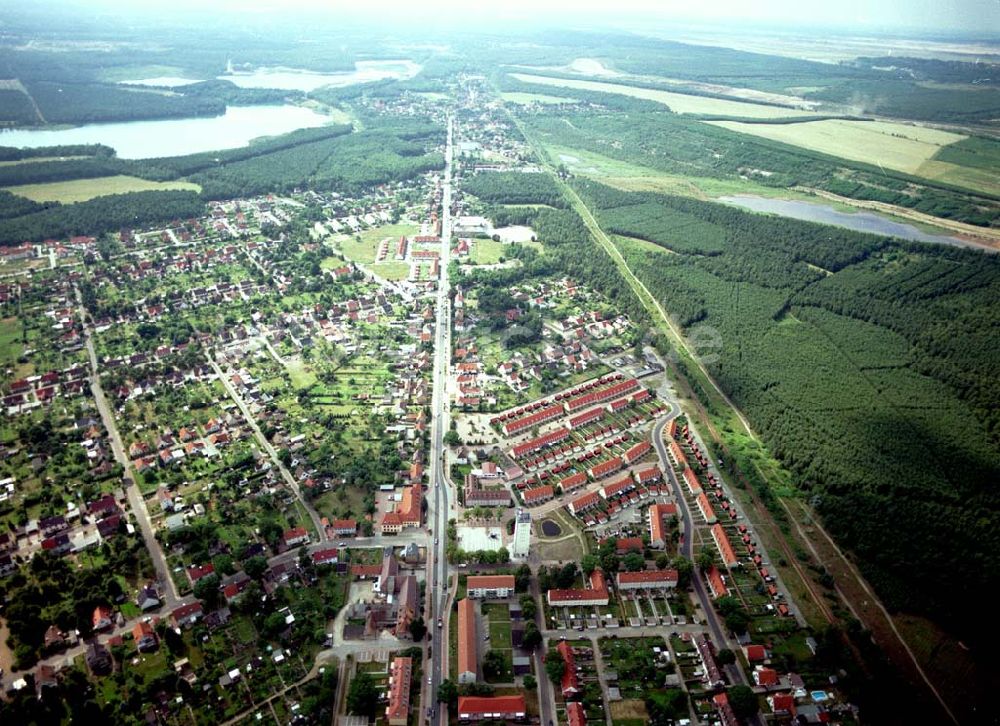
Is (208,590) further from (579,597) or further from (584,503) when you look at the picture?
(584,503)

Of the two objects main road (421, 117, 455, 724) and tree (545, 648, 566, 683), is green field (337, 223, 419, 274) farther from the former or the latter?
tree (545, 648, 566, 683)

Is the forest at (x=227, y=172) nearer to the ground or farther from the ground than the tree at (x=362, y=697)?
farther from the ground

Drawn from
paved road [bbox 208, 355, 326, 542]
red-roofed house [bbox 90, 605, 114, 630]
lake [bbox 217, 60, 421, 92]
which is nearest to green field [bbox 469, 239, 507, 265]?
paved road [bbox 208, 355, 326, 542]

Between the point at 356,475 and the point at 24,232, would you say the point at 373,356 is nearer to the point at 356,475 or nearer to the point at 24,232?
the point at 356,475

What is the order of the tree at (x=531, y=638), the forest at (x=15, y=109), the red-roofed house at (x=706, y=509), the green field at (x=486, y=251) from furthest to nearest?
1. the forest at (x=15, y=109)
2. the green field at (x=486, y=251)
3. the red-roofed house at (x=706, y=509)
4. the tree at (x=531, y=638)

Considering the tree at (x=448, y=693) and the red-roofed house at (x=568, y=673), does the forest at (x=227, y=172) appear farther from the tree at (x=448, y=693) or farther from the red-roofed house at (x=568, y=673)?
the red-roofed house at (x=568, y=673)

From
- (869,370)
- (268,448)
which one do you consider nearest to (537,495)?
(268,448)

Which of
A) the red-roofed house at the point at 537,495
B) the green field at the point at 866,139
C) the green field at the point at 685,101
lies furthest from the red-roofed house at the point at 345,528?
the green field at the point at 685,101
